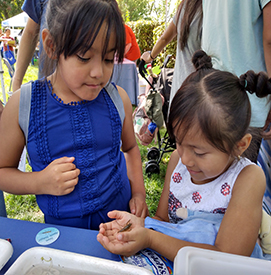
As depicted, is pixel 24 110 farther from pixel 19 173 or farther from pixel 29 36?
pixel 29 36

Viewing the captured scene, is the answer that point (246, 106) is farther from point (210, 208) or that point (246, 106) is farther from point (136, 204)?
point (136, 204)

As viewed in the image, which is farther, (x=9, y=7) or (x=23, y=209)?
(x=9, y=7)

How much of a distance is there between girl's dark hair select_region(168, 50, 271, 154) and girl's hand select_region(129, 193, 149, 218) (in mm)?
412

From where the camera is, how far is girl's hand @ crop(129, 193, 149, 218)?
115 centimetres

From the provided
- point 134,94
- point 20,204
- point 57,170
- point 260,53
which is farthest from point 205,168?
point 134,94

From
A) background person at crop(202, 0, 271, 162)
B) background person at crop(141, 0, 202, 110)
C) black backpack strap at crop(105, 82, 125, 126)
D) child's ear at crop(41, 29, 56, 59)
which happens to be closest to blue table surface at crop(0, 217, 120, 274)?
black backpack strap at crop(105, 82, 125, 126)

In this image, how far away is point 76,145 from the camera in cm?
104

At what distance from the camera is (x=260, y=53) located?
129 centimetres

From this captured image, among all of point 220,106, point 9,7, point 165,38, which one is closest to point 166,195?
point 220,106

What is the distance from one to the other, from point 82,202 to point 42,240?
0.76 ft

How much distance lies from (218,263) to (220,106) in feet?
1.74

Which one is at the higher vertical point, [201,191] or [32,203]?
[201,191]

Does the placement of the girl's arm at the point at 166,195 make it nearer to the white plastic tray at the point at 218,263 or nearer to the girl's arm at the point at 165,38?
the white plastic tray at the point at 218,263

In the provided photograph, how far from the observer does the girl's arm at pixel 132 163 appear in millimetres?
1187
